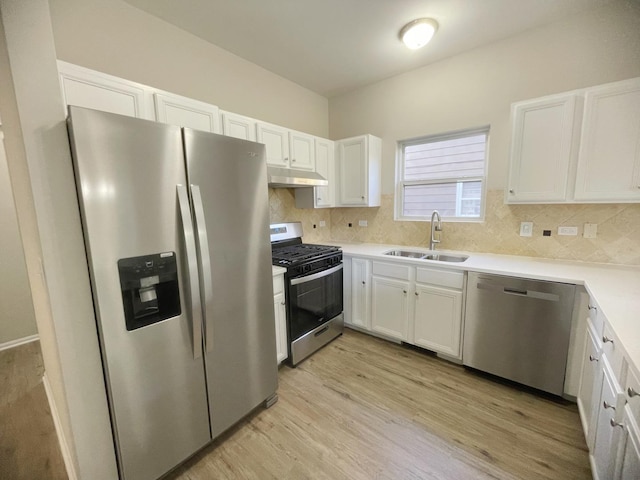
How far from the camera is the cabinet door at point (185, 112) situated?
68.7 inches

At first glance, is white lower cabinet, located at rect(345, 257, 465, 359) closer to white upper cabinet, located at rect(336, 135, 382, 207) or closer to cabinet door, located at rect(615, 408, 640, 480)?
white upper cabinet, located at rect(336, 135, 382, 207)

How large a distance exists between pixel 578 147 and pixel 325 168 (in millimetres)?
2193

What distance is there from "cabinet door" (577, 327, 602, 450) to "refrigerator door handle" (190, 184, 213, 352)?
197 centimetres

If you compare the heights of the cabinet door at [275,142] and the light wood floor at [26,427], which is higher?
the cabinet door at [275,142]

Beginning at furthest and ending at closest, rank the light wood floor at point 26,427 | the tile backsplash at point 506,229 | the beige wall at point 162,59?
the tile backsplash at point 506,229 → the beige wall at point 162,59 → the light wood floor at point 26,427

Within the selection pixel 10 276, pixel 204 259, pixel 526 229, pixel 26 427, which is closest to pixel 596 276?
pixel 526 229

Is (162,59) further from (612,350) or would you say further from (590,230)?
(590,230)

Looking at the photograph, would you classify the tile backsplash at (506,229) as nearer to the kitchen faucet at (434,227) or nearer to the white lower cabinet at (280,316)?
the kitchen faucet at (434,227)

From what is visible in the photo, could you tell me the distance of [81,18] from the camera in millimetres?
1698

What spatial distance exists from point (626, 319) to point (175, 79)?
317 cm

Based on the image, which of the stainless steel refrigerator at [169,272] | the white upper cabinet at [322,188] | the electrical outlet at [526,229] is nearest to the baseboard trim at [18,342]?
the stainless steel refrigerator at [169,272]

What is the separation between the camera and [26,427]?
5.96 feet

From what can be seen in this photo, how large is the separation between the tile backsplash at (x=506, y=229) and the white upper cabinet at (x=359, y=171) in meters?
0.28

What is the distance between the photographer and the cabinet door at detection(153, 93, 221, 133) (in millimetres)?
1745
